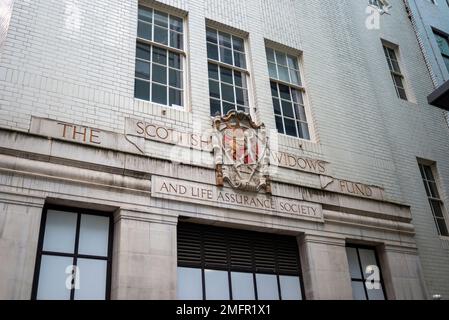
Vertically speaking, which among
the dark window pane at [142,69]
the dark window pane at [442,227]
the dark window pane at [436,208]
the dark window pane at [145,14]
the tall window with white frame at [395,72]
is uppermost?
the tall window with white frame at [395,72]

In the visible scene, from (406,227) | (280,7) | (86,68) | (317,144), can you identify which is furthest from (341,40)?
(86,68)

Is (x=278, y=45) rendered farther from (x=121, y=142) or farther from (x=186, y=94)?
(x=121, y=142)

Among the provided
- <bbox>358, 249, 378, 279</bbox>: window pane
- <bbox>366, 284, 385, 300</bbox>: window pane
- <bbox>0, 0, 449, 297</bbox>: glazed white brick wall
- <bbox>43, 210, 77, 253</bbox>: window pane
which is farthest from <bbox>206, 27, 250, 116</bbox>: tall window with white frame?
<bbox>366, 284, 385, 300</bbox>: window pane

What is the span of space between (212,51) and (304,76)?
291 centimetres

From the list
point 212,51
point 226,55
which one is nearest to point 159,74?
point 212,51

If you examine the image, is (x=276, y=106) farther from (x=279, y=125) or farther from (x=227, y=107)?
Answer: (x=227, y=107)

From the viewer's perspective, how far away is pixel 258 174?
10242 millimetres

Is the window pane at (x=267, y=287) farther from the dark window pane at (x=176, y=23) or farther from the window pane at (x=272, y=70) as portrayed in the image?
the dark window pane at (x=176, y=23)

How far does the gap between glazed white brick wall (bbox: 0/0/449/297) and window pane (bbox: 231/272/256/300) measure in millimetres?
3341

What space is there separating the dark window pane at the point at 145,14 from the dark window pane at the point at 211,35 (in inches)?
61.4

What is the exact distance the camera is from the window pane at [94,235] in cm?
809

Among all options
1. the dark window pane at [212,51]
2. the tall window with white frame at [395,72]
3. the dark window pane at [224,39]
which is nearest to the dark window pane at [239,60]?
the dark window pane at [224,39]

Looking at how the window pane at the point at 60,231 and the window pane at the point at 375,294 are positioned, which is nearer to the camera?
the window pane at the point at 60,231

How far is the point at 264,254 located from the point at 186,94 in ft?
13.0
